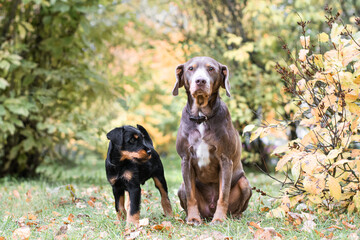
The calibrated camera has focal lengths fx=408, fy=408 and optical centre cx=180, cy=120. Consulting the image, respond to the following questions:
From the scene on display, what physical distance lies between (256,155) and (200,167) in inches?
187

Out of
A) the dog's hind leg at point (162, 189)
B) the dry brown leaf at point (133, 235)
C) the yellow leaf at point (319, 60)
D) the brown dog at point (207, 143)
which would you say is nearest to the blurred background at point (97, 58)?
the brown dog at point (207, 143)

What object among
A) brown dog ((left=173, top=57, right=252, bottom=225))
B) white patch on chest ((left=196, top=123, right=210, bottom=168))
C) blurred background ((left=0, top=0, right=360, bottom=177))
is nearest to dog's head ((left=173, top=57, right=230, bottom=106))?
brown dog ((left=173, top=57, right=252, bottom=225))

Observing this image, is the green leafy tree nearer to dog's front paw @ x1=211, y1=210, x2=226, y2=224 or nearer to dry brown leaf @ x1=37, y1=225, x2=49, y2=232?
dry brown leaf @ x1=37, y1=225, x2=49, y2=232

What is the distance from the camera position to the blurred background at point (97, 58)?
265 inches

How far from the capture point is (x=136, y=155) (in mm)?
3562

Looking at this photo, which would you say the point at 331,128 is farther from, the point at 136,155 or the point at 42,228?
the point at 42,228

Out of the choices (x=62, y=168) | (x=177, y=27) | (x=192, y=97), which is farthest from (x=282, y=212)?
(x=177, y=27)

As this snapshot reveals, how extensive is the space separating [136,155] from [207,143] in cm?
65

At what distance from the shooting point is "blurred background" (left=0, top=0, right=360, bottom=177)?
6.72 metres

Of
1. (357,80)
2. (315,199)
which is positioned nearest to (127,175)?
(315,199)

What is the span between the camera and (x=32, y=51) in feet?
24.8

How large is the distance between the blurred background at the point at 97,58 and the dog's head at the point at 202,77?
8.35 feet

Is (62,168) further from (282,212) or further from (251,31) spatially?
(282,212)

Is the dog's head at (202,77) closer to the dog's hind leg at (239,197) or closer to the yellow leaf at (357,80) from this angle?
the dog's hind leg at (239,197)
